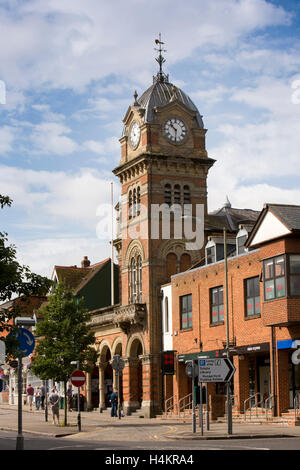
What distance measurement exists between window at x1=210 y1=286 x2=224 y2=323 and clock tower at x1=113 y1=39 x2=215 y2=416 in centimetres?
601

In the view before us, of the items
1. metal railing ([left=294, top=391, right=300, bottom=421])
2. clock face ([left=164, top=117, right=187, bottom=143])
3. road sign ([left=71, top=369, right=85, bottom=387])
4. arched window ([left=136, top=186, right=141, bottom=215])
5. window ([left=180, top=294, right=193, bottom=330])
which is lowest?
metal railing ([left=294, top=391, right=300, bottom=421])

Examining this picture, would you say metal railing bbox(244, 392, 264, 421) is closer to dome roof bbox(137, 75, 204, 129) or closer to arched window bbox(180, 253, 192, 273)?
arched window bbox(180, 253, 192, 273)

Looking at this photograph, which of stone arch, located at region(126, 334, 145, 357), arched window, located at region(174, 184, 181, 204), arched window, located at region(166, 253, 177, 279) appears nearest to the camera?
arched window, located at region(166, 253, 177, 279)

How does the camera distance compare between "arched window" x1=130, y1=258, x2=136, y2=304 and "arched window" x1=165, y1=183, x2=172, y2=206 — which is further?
"arched window" x1=130, y1=258, x2=136, y2=304

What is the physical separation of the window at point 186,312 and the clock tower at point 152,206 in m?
2.49

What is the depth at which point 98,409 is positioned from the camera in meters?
56.0

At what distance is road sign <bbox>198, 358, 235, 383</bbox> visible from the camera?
2875cm

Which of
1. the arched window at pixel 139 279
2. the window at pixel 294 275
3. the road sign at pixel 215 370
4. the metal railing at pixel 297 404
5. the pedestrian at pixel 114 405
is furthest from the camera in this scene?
the arched window at pixel 139 279

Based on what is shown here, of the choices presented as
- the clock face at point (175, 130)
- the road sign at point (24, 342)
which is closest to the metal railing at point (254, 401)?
the clock face at point (175, 130)

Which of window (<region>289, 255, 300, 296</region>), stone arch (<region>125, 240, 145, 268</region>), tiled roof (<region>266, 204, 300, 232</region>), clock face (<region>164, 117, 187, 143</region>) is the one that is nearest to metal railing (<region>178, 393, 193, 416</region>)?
stone arch (<region>125, 240, 145, 268</region>)

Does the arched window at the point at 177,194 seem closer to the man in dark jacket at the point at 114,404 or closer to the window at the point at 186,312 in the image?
the window at the point at 186,312

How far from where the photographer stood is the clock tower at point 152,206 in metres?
49.0

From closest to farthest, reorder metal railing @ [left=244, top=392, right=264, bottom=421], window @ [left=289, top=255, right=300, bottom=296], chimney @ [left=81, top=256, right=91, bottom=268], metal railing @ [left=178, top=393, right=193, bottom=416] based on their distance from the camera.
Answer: window @ [left=289, top=255, right=300, bottom=296]
metal railing @ [left=244, top=392, right=264, bottom=421]
metal railing @ [left=178, top=393, right=193, bottom=416]
chimney @ [left=81, top=256, right=91, bottom=268]

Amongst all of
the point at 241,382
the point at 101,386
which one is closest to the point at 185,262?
the point at 241,382
